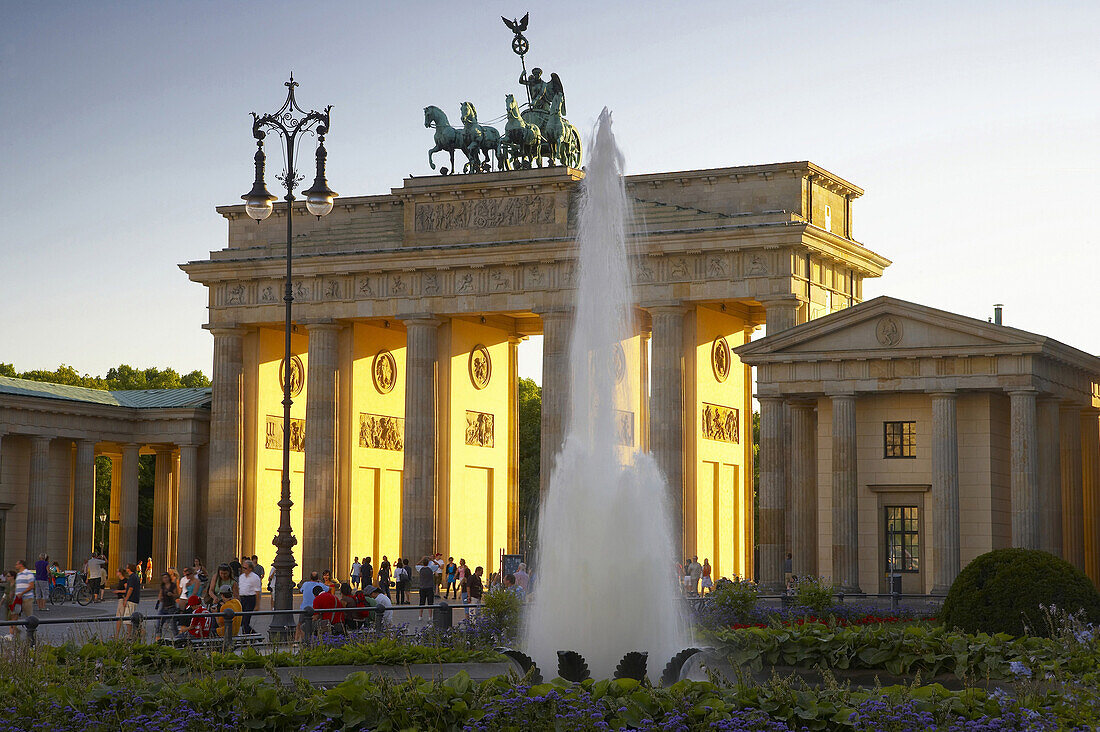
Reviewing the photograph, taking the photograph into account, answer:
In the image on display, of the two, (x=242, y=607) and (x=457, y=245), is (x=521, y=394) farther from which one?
(x=242, y=607)

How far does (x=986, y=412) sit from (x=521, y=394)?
221ft

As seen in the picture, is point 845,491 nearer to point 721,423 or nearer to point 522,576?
point 522,576

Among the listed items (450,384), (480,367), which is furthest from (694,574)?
(480,367)

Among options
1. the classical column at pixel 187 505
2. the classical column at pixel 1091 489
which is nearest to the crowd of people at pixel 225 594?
the classical column at pixel 187 505

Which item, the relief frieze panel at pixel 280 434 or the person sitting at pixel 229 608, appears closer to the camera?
the person sitting at pixel 229 608

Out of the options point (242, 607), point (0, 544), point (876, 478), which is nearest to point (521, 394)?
point (0, 544)

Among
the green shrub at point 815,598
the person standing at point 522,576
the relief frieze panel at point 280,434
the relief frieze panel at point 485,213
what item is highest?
the relief frieze panel at point 485,213

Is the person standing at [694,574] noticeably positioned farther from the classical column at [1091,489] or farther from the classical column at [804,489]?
the classical column at [1091,489]

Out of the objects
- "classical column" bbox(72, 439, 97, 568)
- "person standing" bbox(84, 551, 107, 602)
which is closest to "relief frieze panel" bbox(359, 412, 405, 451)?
"classical column" bbox(72, 439, 97, 568)

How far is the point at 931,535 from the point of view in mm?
44625

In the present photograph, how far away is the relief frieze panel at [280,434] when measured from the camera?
70.8 m

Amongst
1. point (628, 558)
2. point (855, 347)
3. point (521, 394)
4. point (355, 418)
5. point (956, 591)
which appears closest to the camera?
point (628, 558)

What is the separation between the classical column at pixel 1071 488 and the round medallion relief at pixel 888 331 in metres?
8.01

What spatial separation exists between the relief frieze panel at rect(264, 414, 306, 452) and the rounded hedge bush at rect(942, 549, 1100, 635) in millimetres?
48645
